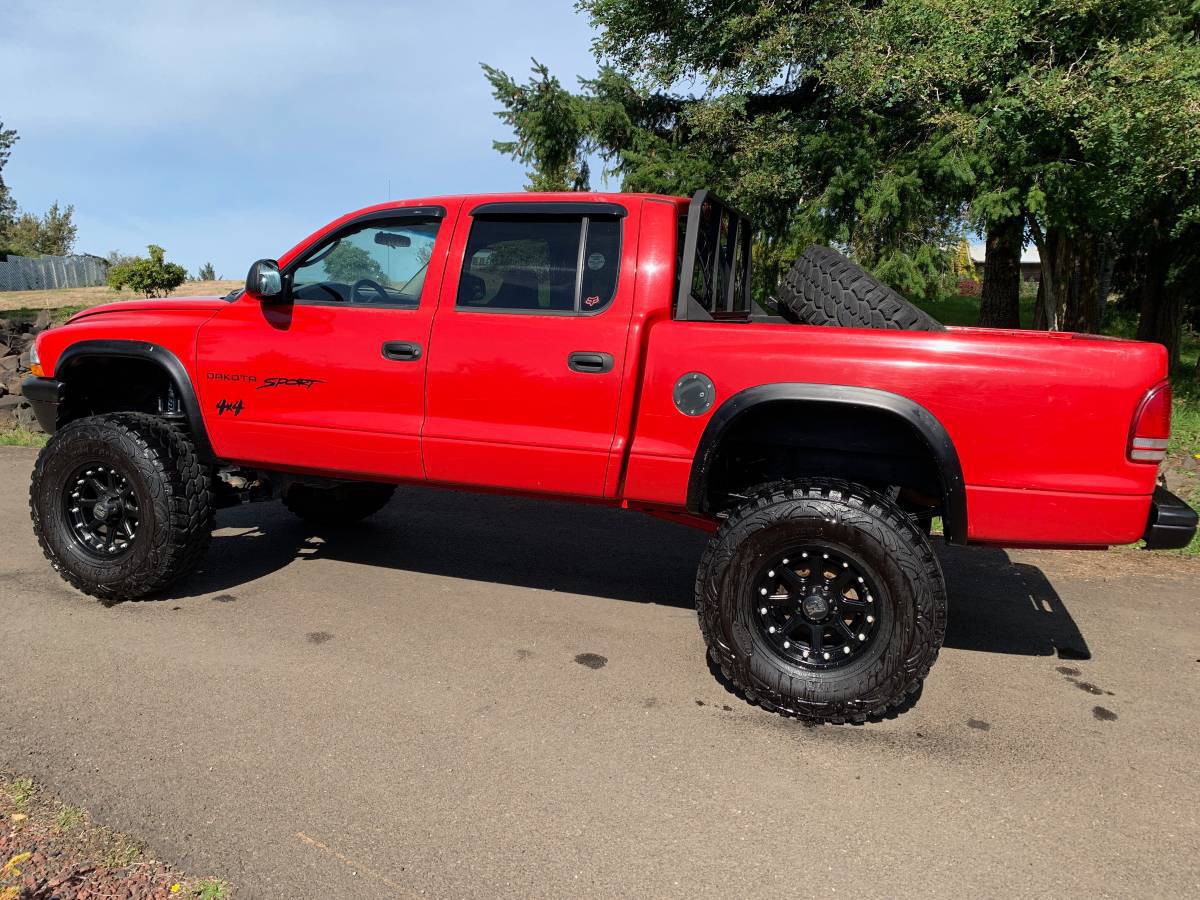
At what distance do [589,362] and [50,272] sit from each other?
46869 millimetres

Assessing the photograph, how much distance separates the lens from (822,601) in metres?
3.44

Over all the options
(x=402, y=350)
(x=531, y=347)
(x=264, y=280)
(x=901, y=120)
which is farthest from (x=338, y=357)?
(x=901, y=120)

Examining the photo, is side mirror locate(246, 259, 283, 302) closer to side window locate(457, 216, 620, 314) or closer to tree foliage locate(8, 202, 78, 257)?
side window locate(457, 216, 620, 314)

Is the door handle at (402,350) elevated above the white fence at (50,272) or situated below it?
below

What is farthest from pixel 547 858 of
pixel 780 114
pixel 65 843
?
pixel 780 114

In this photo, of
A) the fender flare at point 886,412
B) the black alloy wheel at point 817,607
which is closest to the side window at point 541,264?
the fender flare at point 886,412

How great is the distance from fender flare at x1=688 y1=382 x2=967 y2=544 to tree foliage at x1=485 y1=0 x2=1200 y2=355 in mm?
7395

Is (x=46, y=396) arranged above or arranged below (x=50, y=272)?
below

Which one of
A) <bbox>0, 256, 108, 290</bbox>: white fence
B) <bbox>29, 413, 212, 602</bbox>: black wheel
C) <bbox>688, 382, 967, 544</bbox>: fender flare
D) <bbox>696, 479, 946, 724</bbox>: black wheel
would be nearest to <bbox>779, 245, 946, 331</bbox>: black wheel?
<bbox>688, 382, 967, 544</bbox>: fender flare

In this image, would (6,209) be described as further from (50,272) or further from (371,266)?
(371,266)

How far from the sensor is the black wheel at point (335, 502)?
5820 millimetres

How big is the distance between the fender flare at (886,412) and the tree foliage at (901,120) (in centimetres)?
740

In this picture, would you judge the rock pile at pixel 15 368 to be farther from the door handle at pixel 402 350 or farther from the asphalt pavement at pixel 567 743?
the door handle at pixel 402 350

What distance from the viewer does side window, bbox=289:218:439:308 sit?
4.20 m
